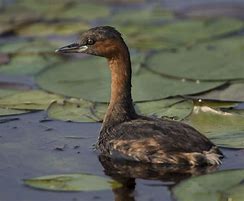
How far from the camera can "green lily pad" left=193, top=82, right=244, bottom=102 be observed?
9.87 metres

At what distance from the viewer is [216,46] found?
1201 cm

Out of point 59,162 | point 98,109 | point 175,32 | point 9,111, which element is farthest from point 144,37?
point 59,162

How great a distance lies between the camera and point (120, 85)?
9.10m

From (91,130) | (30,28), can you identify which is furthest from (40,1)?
(91,130)

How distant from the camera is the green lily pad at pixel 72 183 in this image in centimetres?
762

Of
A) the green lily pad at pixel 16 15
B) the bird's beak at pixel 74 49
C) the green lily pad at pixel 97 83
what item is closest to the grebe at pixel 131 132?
the bird's beak at pixel 74 49

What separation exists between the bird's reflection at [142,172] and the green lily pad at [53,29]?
5139 mm

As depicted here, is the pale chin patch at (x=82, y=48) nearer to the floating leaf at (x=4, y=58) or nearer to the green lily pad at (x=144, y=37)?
the floating leaf at (x=4, y=58)

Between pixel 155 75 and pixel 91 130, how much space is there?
66.4 inches

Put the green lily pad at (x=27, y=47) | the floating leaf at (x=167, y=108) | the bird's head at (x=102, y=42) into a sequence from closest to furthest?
1. the bird's head at (x=102, y=42)
2. the floating leaf at (x=167, y=108)
3. the green lily pad at (x=27, y=47)

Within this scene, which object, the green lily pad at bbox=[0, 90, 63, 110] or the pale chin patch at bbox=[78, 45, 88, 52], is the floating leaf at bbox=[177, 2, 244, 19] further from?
the pale chin patch at bbox=[78, 45, 88, 52]

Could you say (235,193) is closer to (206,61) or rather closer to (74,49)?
(74,49)

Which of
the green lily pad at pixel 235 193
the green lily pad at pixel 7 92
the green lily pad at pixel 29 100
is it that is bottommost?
the green lily pad at pixel 235 193

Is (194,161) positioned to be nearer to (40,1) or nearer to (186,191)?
(186,191)
